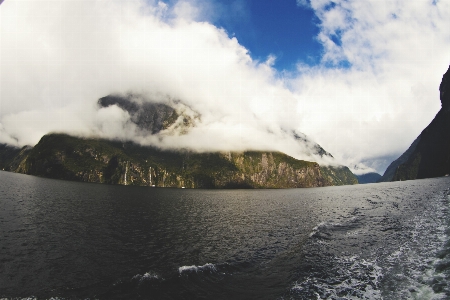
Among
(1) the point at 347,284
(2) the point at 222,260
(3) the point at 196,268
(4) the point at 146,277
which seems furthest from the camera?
(2) the point at 222,260

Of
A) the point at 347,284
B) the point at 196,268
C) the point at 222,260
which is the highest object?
the point at 347,284

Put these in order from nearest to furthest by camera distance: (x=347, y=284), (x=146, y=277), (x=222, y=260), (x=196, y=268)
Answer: (x=347, y=284) → (x=146, y=277) → (x=196, y=268) → (x=222, y=260)

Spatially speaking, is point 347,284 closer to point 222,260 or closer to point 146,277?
point 222,260

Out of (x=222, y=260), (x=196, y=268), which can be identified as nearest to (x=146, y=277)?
(x=196, y=268)

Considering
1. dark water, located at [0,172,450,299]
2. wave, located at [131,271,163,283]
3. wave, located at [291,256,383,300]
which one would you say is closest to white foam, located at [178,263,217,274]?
dark water, located at [0,172,450,299]

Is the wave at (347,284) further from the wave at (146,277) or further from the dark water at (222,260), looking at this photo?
the wave at (146,277)

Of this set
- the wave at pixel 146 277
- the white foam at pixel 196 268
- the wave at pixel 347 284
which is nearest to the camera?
the wave at pixel 347 284

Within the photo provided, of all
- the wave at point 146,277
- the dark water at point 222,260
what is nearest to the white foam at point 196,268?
the dark water at point 222,260

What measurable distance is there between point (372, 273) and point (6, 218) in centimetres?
6943

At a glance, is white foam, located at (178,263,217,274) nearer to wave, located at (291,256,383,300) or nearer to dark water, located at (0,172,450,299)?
dark water, located at (0,172,450,299)

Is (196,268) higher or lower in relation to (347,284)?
lower

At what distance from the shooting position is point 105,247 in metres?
37.9

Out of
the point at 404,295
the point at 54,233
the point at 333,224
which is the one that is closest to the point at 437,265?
the point at 404,295

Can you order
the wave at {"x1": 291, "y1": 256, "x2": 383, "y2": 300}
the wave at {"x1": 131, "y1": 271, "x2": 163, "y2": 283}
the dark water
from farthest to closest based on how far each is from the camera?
the wave at {"x1": 131, "y1": 271, "x2": 163, "y2": 283} < the dark water < the wave at {"x1": 291, "y1": 256, "x2": 383, "y2": 300}
